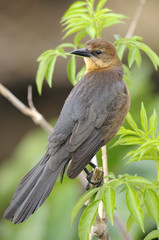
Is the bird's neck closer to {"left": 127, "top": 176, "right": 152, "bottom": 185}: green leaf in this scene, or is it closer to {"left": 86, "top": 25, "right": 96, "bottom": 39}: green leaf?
{"left": 86, "top": 25, "right": 96, "bottom": 39}: green leaf

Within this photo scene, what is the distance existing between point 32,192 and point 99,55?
134 centimetres

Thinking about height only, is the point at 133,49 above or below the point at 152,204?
above

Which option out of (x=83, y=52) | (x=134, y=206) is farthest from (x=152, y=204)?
Result: (x=83, y=52)

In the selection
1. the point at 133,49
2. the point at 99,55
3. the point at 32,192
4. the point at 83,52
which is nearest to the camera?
the point at 32,192

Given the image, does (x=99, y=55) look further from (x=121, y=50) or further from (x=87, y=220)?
(x=87, y=220)

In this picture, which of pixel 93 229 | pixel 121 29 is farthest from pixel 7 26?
pixel 93 229

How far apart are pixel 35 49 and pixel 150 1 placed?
211 centimetres

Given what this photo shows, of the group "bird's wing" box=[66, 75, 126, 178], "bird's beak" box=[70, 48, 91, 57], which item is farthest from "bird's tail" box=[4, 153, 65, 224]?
"bird's beak" box=[70, 48, 91, 57]

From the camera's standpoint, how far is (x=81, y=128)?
342cm

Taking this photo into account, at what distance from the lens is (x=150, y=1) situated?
812cm

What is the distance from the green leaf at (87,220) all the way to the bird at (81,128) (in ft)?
2.03

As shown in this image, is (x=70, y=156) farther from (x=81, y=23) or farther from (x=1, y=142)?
(x=1, y=142)

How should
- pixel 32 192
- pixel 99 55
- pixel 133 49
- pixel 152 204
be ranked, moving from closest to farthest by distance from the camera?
pixel 152 204
pixel 32 192
pixel 133 49
pixel 99 55

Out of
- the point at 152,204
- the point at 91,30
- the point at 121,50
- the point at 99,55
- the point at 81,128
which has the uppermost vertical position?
the point at 91,30
